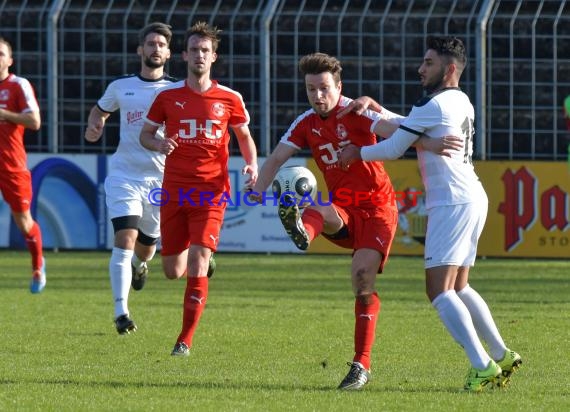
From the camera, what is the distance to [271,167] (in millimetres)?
8945

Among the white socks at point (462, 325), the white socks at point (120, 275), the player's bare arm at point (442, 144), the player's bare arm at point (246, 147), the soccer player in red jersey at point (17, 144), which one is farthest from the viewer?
the soccer player in red jersey at point (17, 144)

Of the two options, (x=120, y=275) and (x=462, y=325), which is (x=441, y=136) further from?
(x=120, y=275)

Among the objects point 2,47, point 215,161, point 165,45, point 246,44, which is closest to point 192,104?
point 215,161

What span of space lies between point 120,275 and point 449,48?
4.14m

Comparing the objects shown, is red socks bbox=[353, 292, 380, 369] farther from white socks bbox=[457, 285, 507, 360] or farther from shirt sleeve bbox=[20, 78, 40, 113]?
shirt sleeve bbox=[20, 78, 40, 113]

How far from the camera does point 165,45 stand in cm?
1120

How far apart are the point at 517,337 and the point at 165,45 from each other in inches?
133

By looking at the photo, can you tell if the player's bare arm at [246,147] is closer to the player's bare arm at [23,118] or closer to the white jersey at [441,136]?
the white jersey at [441,136]

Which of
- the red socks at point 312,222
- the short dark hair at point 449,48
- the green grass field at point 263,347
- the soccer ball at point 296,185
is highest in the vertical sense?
the short dark hair at point 449,48

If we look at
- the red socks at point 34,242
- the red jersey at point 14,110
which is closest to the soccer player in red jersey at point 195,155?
the red jersey at point 14,110

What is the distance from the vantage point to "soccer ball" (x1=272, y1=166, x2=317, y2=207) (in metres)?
8.52

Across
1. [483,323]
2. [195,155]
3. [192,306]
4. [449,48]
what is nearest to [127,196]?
[195,155]

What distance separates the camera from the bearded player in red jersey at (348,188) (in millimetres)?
8539

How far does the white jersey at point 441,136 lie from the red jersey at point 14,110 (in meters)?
5.99
